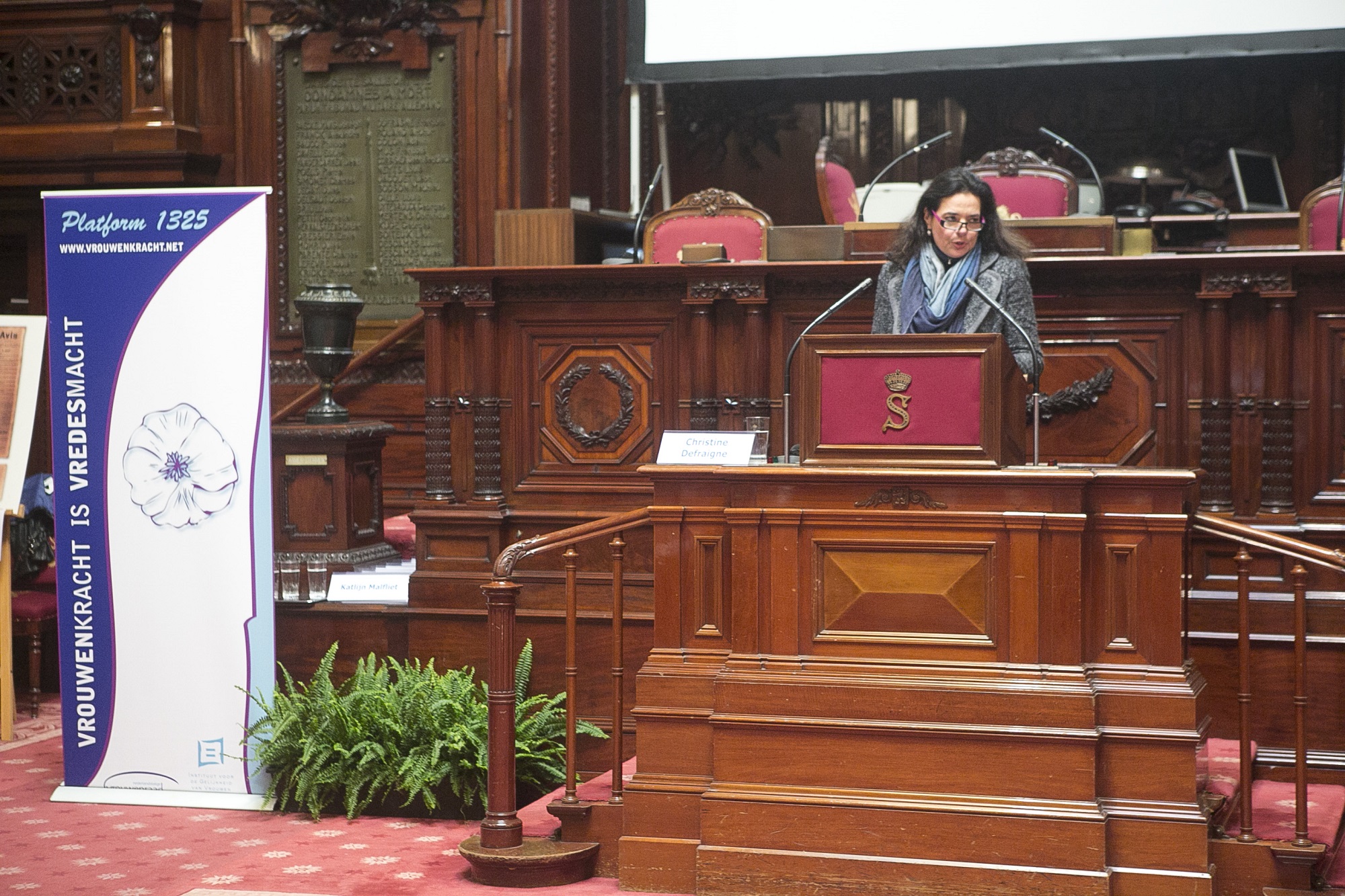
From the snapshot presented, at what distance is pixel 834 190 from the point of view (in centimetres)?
643

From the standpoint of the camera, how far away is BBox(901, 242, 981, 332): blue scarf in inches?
159

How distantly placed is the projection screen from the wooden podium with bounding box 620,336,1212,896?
4.42m

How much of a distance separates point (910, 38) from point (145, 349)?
14.9 ft

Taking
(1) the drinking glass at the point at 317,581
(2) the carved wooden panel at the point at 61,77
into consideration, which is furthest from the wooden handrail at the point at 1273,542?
(2) the carved wooden panel at the point at 61,77

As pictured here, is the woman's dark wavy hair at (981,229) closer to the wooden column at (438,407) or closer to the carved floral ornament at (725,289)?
the carved floral ornament at (725,289)

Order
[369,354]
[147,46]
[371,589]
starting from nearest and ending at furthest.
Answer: [371,589]
[369,354]
[147,46]

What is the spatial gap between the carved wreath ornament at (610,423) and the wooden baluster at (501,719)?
1477 millimetres

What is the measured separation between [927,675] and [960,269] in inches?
44.8

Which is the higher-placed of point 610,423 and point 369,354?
point 369,354

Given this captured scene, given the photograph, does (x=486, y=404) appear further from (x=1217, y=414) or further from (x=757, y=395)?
(x=1217, y=414)

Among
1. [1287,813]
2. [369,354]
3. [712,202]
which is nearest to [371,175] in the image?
[369,354]

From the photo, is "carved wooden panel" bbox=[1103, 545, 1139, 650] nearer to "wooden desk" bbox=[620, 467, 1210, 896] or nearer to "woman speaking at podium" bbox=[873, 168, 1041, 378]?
"wooden desk" bbox=[620, 467, 1210, 896]

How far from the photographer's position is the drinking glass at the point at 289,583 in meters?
5.62

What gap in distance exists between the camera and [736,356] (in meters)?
5.35
